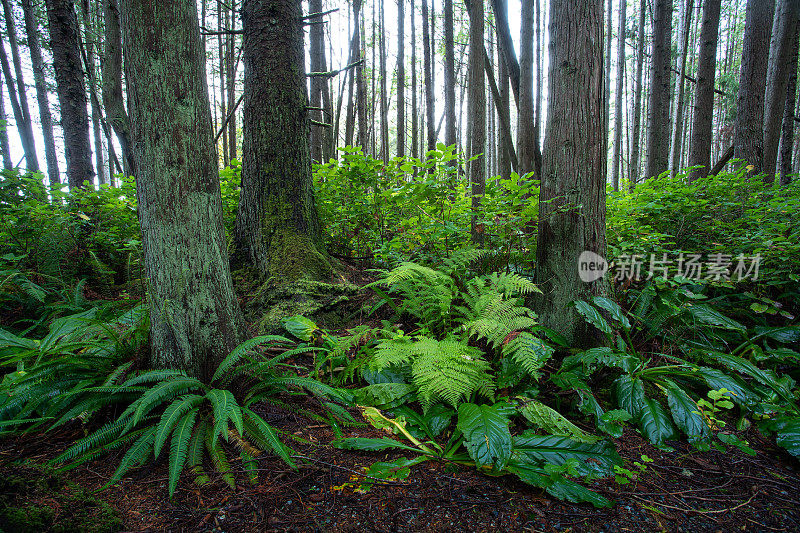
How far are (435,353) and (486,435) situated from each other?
0.61 metres

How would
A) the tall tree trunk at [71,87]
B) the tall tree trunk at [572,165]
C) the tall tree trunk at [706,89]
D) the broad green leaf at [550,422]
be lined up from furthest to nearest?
the tall tree trunk at [706,89]
the tall tree trunk at [71,87]
the tall tree trunk at [572,165]
the broad green leaf at [550,422]

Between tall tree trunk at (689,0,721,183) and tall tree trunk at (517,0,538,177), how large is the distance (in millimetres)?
3486

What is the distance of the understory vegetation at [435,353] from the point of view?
1867 mm

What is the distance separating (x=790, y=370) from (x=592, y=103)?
293cm

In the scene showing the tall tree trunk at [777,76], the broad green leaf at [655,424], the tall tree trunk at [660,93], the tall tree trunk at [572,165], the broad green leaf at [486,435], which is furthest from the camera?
the tall tree trunk at [660,93]

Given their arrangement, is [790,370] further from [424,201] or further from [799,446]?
[424,201]

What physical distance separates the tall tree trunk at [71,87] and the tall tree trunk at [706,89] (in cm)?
1202

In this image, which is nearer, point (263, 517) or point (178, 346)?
point (263, 517)

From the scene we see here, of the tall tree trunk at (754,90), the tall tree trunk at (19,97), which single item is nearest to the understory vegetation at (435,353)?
the tall tree trunk at (754,90)

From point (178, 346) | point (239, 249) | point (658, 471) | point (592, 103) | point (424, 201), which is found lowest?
point (658, 471)

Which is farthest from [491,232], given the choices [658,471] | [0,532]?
[0,532]

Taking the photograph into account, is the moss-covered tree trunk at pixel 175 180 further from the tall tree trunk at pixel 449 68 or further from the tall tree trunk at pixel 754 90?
the tall tree trunk at pixel 754 90

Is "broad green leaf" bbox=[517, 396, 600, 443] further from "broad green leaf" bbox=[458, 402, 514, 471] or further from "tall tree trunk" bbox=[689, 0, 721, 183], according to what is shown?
"tall tree trunk" bbox=[689, 0, 721, 183]

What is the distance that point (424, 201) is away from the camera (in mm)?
3875
